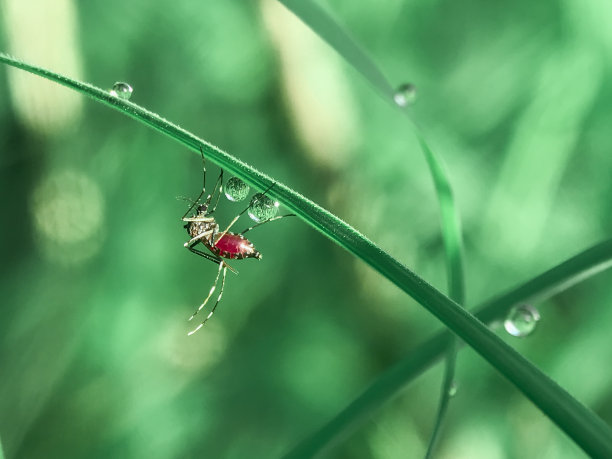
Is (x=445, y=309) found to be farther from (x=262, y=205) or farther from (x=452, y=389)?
(x=452, y=389)

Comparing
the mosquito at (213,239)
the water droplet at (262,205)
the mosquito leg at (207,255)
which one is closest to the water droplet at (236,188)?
the water droplet at (262,205)

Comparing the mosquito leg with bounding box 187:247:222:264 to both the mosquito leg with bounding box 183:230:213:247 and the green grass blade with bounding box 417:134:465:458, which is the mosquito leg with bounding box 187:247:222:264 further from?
the green grass blade with bounding box 417:134:465:458

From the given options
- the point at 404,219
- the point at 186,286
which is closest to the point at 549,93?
the point at 404,219

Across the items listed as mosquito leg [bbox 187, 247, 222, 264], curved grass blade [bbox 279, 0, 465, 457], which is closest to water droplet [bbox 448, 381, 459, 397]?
curved grass blade [bbox 279, 0, 465, 457]

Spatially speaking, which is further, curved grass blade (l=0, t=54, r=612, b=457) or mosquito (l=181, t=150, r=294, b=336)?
mosquito (l=181, t=150, r=294, b=336)

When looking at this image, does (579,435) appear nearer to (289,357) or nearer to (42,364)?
(289,357)

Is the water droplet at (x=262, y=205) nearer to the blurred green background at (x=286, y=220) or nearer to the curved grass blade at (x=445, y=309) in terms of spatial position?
the curved grass blade at (x=445, y=309)

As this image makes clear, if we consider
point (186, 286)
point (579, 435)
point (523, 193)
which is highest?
point (186, 286)
